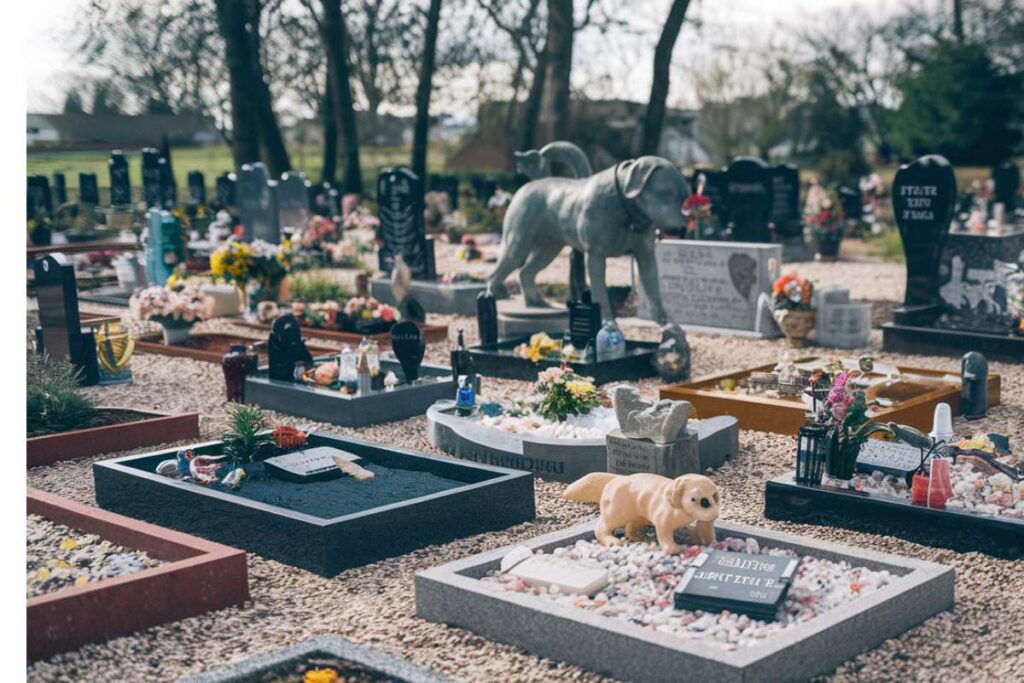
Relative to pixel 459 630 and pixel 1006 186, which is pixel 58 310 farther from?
pixel 1006 186

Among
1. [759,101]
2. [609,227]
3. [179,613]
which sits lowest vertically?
[179,613]

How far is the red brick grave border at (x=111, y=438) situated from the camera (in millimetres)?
9367

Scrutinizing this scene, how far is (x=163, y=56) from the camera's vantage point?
32656mm

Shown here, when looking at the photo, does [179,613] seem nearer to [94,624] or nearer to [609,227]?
[94,624]

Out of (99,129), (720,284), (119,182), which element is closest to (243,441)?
(720,284)

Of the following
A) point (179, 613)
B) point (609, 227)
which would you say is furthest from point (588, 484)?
point (609, 227)

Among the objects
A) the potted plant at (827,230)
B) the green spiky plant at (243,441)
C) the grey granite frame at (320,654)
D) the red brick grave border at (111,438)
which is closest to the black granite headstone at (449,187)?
the potted plant at (827,230)

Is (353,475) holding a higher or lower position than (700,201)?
lower

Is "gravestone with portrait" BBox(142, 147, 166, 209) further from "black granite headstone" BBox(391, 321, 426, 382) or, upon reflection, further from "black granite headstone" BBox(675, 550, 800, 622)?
"black granite headstone" BBox(675, 550, 800, 622)

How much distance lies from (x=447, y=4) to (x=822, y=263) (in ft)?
42.1

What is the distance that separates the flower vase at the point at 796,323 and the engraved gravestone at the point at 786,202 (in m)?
9.25

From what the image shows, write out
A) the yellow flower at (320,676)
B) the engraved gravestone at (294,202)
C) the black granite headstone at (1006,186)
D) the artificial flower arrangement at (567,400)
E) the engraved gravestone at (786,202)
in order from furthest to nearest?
the black granite headstone at (1006,186), the engraved gravestone at (294,202), the engraved gravestone at (786,202), the artificial flower arrangement at (567,400), the yellow flower at (320,676)

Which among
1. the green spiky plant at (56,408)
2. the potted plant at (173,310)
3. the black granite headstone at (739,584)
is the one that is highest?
the potted plant at (173,310)

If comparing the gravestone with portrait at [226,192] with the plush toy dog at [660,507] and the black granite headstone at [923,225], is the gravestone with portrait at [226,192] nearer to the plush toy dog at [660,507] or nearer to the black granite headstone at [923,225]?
the black granite headstone at [923,225]
